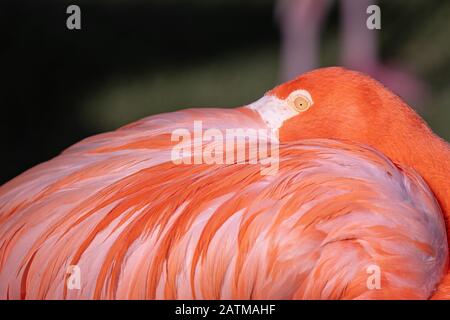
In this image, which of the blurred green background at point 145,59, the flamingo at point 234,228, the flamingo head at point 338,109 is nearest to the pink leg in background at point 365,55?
the blurred green background at point 145,59

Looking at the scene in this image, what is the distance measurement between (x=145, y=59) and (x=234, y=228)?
2.00 meters

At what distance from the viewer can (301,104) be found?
1699mm

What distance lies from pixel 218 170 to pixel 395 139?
425mm

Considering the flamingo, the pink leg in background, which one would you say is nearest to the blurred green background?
the pink leg in background

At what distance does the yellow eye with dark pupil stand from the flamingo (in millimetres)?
129

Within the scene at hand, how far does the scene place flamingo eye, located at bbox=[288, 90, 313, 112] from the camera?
5.54 feet

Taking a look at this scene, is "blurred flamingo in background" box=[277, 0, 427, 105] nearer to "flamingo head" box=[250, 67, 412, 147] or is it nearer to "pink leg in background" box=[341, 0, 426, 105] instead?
"pink leg in background" box=[341, 0, 426, 105]

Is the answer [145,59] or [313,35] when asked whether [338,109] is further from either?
[145,59]

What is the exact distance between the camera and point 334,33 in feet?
10.9

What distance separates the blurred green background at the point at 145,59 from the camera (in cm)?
314
